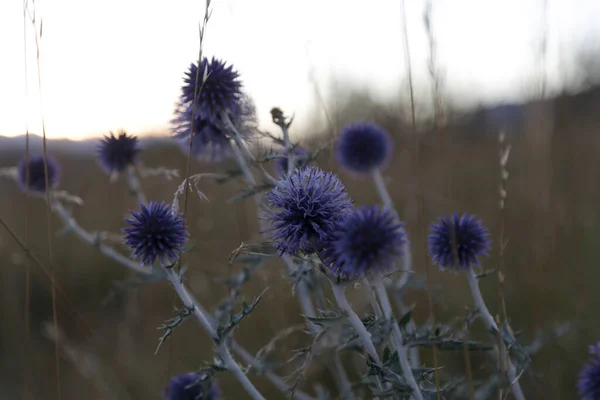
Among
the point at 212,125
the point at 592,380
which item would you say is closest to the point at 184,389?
the point at 212,125

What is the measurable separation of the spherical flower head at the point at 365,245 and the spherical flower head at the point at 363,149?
5.84 feet

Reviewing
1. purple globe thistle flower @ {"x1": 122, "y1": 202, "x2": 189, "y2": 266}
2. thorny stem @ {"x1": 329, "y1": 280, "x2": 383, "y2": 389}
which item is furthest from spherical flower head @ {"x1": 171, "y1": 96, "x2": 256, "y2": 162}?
thorny stem @ {"x1": 329, "y1": 280, "x2": 383, "y2": 389}

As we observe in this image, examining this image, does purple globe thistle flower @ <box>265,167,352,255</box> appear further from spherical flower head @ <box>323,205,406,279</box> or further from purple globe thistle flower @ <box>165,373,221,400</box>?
purple globe thistle flower @ <box>165,373,221,400</box>

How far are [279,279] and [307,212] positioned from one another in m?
1.44

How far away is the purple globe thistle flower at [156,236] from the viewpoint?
4.91ft

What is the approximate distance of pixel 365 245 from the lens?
1164 millimetres

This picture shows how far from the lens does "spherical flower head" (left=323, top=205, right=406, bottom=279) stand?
1171 mm

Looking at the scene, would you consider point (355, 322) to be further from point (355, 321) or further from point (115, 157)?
point (115, 157)

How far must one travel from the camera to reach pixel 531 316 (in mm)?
3029

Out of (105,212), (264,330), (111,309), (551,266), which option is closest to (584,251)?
(551,266)

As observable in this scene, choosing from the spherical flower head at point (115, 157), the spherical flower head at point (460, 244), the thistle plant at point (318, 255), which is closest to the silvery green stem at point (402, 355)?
the thistle plant at point (318, 255)

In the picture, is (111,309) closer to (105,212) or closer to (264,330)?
(105,212)

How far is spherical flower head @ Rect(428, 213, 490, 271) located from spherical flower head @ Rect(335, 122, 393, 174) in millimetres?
1381

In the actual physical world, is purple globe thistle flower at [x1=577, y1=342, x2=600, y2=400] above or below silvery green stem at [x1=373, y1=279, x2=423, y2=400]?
below
